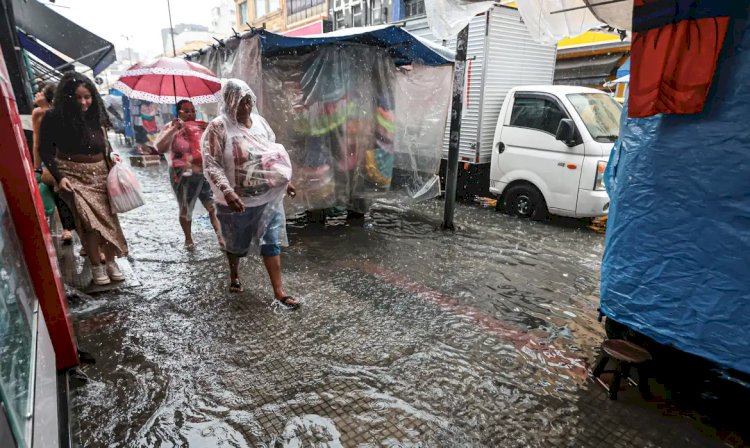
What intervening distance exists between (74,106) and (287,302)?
2.47 meters

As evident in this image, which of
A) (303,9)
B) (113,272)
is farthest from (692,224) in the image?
(303,9)

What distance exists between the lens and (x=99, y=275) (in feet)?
13.3

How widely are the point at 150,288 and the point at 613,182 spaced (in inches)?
166

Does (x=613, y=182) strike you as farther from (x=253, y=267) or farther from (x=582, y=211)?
(x=253, y=267)

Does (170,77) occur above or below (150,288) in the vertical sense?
above

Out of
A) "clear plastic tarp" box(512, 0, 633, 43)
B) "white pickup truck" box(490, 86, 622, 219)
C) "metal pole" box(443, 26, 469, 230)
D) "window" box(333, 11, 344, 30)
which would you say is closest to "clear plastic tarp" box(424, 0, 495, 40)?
"clear plastic tarp" box(512, 0, 633, 43)

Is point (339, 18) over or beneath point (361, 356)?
over

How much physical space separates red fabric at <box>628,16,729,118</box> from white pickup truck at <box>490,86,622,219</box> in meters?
3.42

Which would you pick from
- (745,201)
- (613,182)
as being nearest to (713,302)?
(745,201)

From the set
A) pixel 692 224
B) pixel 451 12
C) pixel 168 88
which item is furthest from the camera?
pixel 168 88

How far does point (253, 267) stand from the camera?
463cm

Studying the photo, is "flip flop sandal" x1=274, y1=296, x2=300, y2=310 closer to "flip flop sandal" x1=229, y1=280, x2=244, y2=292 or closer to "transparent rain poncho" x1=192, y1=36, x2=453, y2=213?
"flip flop sandal" x1=229, y1=280, x2=244, y2=292

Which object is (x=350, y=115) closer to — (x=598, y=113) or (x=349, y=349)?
(x=349, y=349)

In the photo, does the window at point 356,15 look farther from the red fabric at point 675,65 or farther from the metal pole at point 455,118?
the red fabric at point 675,65
